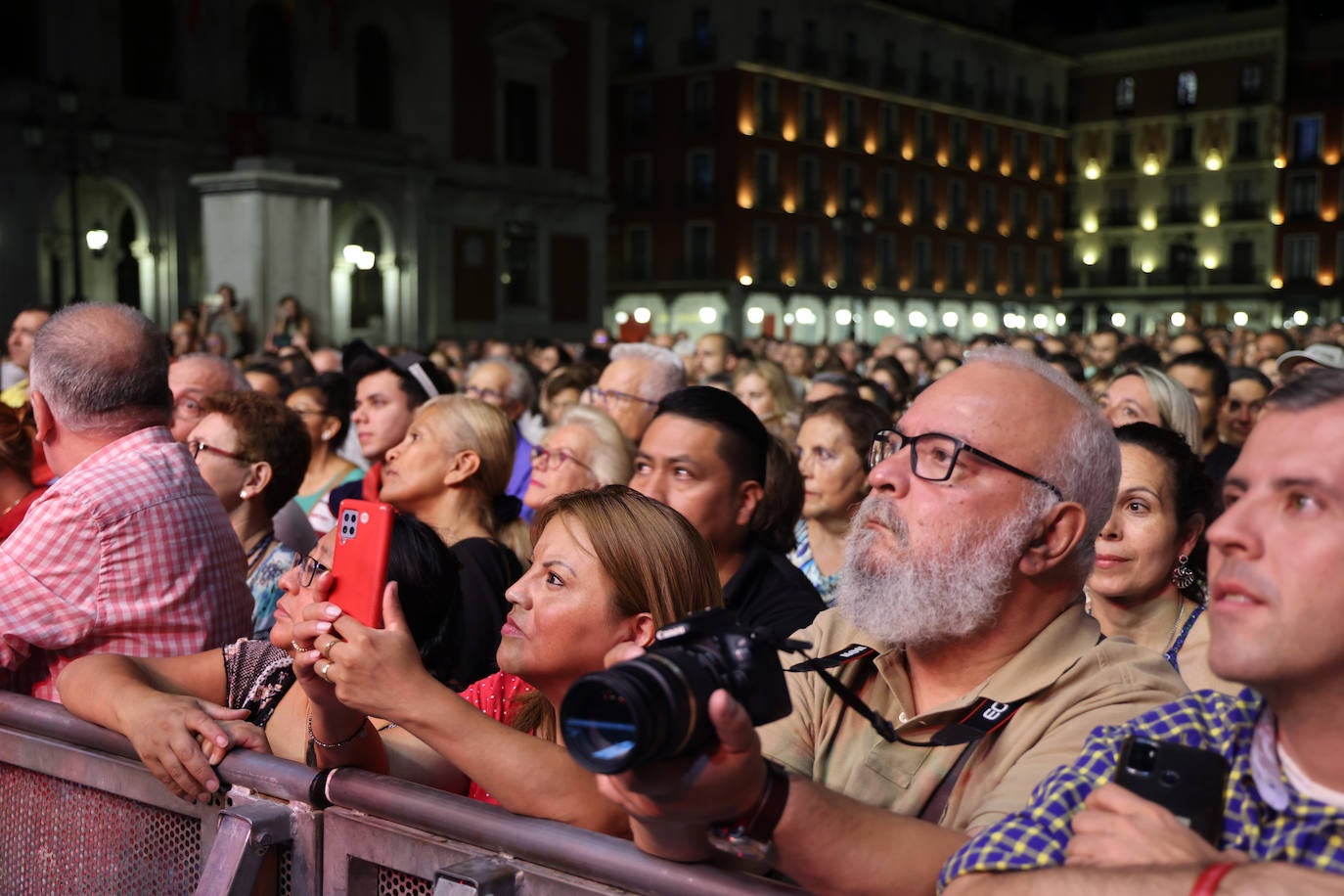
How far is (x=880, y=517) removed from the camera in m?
2.55

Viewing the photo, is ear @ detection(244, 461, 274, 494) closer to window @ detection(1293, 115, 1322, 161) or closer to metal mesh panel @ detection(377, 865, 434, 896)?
metal mesh panel @ detection(377, 865, 434, 896)

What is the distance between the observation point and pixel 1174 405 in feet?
18.5

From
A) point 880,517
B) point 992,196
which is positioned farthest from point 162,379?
point 992,196

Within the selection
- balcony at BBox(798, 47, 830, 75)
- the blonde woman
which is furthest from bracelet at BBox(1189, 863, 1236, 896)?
balcony at BBox(798, 47, 830, 75)

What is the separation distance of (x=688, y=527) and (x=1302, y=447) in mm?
1411

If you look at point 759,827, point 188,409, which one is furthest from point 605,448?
point 759,827

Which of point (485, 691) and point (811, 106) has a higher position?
point (811, 106)

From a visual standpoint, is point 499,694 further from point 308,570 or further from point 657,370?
point 657,370

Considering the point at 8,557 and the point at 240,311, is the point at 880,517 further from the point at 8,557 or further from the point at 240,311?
the point at 240,311

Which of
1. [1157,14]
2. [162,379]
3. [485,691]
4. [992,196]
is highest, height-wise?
[1157,14]

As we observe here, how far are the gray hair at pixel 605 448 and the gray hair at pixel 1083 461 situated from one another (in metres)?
2.74

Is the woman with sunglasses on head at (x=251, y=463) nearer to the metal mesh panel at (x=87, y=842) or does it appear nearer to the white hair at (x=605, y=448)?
the white hair at (x=605, y=448)

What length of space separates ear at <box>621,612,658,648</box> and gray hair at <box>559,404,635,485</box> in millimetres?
2518

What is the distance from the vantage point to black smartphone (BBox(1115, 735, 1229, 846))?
5.40 feet
